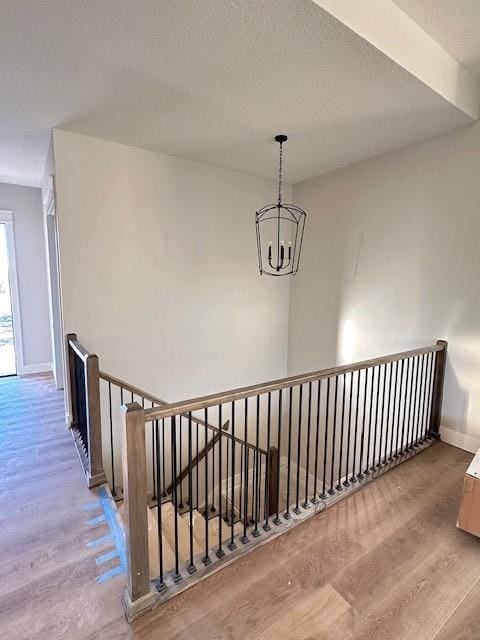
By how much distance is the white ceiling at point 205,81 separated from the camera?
1.68 meters

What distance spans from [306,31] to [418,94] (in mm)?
1095

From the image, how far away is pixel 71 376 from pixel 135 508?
2.02 meters

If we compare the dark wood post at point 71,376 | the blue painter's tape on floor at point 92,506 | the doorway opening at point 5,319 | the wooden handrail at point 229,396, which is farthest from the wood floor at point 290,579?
the doorway opening at point 5,319

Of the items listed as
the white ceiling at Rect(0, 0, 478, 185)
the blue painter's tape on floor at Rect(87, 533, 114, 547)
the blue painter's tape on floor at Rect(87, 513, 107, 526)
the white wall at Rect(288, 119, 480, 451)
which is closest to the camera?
the white ceiling at Rect(0, 0, 478, 185)

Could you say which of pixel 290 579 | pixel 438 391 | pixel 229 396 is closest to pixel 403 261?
pixel 438 391

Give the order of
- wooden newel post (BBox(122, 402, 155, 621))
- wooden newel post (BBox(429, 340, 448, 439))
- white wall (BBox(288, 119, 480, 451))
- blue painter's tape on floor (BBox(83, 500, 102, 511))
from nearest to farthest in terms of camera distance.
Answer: wooden newel post (BBox(122, 402, 155, 621)) → blue painter's tape on floor (BBox(83, 500, 102, 511)) → white wall (BBox(288, 119, 480, 451)) → wooden newel post (BBox(429, 340, 448, 439))

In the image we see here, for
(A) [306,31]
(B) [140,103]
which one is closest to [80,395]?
(B) [140,103]

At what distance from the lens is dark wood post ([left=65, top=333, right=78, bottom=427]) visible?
9.92ft

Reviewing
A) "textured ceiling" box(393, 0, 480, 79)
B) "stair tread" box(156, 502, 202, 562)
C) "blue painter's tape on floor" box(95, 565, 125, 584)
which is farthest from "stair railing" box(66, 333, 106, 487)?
"textured ceiling" box(393, 0, 480, 79)

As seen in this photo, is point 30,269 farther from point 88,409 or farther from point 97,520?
point 97,520

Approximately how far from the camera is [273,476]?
115 inches

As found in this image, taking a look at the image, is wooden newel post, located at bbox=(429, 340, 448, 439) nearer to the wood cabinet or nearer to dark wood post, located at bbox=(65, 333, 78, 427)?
the wood cabinet

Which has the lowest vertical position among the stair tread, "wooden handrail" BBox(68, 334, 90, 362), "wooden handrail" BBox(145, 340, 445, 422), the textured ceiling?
the stair tread

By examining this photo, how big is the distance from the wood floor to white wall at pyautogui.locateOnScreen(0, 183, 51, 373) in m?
3.18
